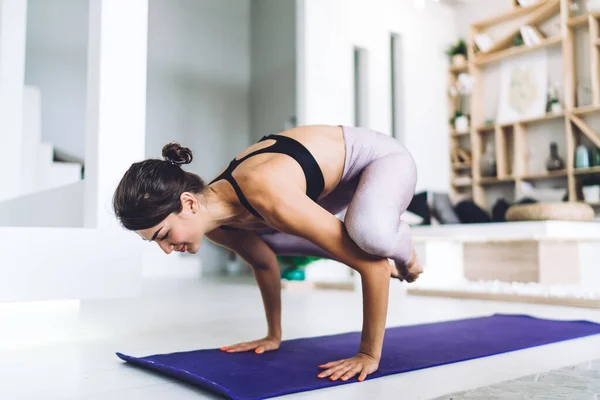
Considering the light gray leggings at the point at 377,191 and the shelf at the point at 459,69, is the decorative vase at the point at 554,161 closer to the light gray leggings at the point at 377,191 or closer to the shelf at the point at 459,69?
the shelf at the point at 459,69

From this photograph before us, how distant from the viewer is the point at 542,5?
5.81 meters

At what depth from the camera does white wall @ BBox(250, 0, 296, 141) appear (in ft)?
24.0

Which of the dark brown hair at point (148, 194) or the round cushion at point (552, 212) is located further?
the round cushion at point (552, 212)

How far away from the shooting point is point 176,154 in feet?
5.09

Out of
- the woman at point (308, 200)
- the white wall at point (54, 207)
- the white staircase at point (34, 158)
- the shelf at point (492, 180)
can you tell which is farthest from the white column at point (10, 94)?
the shelf at point (492, 180)

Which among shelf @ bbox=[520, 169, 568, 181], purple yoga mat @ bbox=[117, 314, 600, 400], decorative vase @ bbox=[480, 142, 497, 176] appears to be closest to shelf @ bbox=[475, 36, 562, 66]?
decorative vase @ bbox=[480, 142, 497, 176]

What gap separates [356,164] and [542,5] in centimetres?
511

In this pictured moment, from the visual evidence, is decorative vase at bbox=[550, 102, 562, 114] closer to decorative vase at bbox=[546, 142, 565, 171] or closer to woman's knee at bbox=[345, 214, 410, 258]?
decorative vase at bbox=[546, 142, 565, 171]

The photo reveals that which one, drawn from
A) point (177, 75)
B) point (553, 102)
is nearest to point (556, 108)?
point (553, 102)

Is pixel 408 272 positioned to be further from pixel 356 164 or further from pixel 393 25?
pixel 393 25

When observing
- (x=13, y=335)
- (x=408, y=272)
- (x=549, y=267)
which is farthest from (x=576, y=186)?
(x=13, y=335)

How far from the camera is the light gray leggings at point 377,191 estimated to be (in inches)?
58.8

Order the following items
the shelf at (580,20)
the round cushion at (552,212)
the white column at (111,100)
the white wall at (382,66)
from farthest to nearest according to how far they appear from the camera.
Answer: the shelf at (580,20) < the white wall at (382,66) < the round cushion at (552,212) < the white column at (111,100)

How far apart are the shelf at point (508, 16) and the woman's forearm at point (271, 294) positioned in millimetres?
5167
